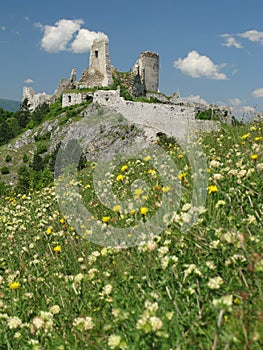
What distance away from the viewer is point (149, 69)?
41.6m

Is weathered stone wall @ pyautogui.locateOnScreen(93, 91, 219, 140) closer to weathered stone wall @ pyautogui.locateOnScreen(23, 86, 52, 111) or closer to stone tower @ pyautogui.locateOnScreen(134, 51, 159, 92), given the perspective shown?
stone tower @ pyautogui.locateOnScreen(134, 51, 159, 92)

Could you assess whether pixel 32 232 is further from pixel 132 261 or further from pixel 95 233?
pixel 132 261

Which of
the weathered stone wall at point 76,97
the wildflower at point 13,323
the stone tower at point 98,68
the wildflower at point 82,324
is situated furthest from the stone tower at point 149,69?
the wildflower at point 82,324

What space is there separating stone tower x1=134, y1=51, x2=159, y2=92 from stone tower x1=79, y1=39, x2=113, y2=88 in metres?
4.15

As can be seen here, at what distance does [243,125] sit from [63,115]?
26.4 metres

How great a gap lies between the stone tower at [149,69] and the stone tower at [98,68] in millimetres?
4146

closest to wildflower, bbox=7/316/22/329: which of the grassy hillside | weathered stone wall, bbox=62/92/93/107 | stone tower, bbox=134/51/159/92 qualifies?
the grassy hillside

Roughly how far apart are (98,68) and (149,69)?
19.8 ft

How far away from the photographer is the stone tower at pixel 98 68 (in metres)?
37.2

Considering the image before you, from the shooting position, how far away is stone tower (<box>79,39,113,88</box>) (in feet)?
122

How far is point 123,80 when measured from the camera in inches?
1510

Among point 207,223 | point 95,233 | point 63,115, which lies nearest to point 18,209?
point 95,233

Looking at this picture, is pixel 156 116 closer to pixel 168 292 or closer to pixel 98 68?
pixel 98 68

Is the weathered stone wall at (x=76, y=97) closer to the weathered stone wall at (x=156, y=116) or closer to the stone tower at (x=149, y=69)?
the weathered stone wall at (x=156, y=116)
